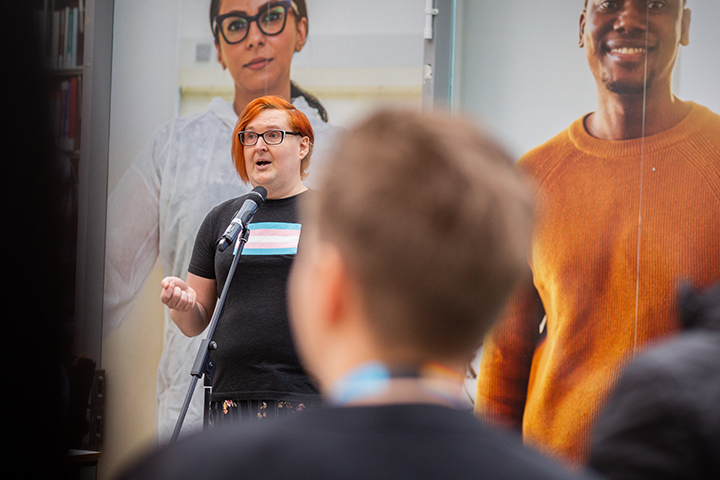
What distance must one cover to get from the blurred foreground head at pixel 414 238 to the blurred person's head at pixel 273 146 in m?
1.56

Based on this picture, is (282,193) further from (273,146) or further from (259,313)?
(259,313)

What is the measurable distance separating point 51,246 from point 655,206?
2.56 meters

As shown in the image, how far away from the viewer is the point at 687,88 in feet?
8.40

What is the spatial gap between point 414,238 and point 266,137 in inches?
66.8

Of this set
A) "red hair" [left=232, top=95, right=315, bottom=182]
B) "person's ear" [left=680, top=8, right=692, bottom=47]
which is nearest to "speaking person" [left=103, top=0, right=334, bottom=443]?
"red hair" [left=232, top=95, right=315, bottom=182]

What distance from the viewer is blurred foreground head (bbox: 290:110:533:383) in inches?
19.2

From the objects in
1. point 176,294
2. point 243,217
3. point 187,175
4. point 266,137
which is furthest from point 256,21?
point 176,294

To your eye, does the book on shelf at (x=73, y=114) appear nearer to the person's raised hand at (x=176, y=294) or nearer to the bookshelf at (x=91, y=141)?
the bookshelf at (x=91, y=141)

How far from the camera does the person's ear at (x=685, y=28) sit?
8.38 feet

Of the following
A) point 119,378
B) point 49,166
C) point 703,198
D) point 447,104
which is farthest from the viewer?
point 119,378

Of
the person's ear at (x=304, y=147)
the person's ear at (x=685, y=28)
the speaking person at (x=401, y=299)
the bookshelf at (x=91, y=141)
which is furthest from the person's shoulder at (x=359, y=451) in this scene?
the bookshelf at (x=91, y=141)

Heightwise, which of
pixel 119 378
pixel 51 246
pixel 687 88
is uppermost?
pixel 687 88

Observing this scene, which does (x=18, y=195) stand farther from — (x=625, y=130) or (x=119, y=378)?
(x=119, y=378)

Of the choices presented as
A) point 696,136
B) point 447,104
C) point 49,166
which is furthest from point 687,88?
point 49,166
